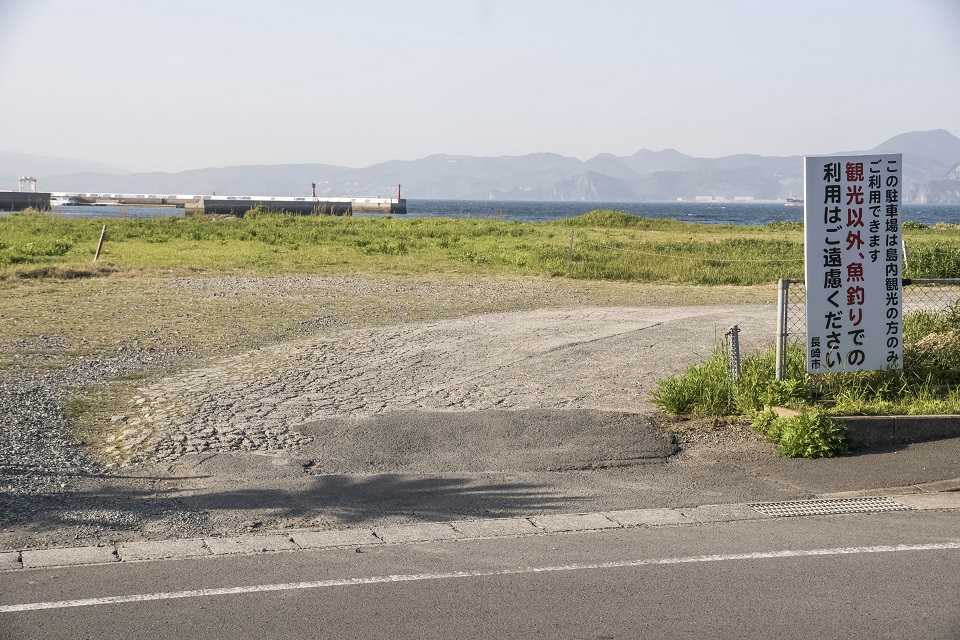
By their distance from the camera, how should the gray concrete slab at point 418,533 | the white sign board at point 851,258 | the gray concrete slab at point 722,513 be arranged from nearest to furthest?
the gray concrete slab at point 418,533 < the gray concrete slab at point 722,513 < the white sign board at point 851,258

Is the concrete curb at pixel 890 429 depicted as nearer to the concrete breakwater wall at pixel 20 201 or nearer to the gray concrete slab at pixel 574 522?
the gray concrete slab at pixel 574 522

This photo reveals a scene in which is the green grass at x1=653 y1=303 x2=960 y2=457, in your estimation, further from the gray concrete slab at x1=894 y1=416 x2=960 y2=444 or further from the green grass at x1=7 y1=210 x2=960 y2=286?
the green grass at x1=7 y1=210 x2=960 y2=286

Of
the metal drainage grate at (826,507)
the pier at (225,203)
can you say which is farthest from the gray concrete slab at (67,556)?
the pier at (225,203)

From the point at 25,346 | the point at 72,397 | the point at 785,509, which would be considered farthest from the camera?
the point at 25,346

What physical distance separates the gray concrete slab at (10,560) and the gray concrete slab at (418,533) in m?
1.95

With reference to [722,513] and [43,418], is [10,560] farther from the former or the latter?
[722,513]

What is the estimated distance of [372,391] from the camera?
9195 millimetres

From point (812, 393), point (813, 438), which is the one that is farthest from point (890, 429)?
point (812, 393)

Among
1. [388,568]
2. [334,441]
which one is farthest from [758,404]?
[388,568]

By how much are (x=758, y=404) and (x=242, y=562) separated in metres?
4.81

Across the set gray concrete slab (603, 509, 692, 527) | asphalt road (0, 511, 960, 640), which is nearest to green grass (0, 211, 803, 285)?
gray concrete slab (603, 509, 692, 527)

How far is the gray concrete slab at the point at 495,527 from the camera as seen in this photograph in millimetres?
5359

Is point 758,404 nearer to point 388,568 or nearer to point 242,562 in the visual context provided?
point 388,568

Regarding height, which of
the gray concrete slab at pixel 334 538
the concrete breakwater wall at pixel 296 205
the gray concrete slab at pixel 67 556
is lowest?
the gray concrete slab at pixel 334 538
